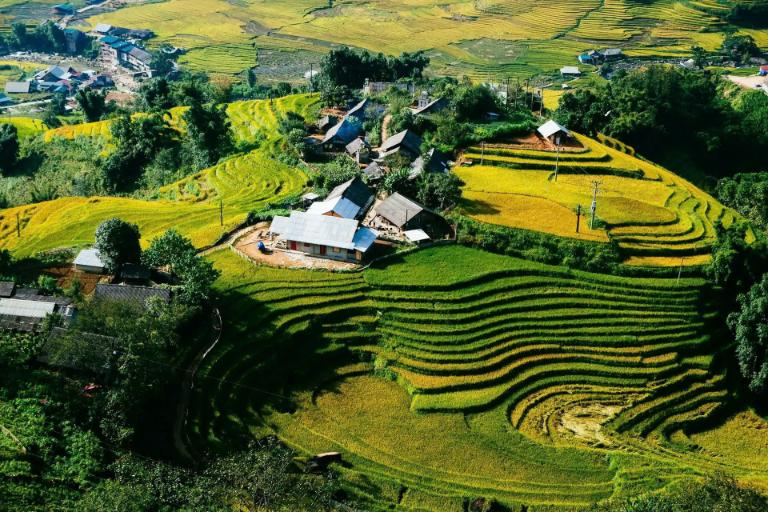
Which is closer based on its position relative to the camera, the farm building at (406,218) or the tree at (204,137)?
the farm building at (406,218)

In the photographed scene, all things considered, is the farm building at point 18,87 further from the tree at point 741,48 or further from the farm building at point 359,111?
the tree at point 741,48

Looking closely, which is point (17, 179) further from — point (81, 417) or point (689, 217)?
point (689, 217)

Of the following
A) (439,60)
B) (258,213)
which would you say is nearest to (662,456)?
(258,213)

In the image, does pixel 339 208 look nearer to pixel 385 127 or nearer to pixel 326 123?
pixel 385 127

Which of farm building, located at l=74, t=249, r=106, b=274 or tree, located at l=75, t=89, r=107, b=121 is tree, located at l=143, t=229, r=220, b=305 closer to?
farm building, located at l=74, t=249, r=106, b=274

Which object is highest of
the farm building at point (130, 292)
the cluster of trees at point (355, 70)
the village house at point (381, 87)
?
the cluster of trees at point (355, 70)

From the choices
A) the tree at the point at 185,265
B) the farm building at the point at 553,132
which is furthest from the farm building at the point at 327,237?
the farm building at the point at 553,132
